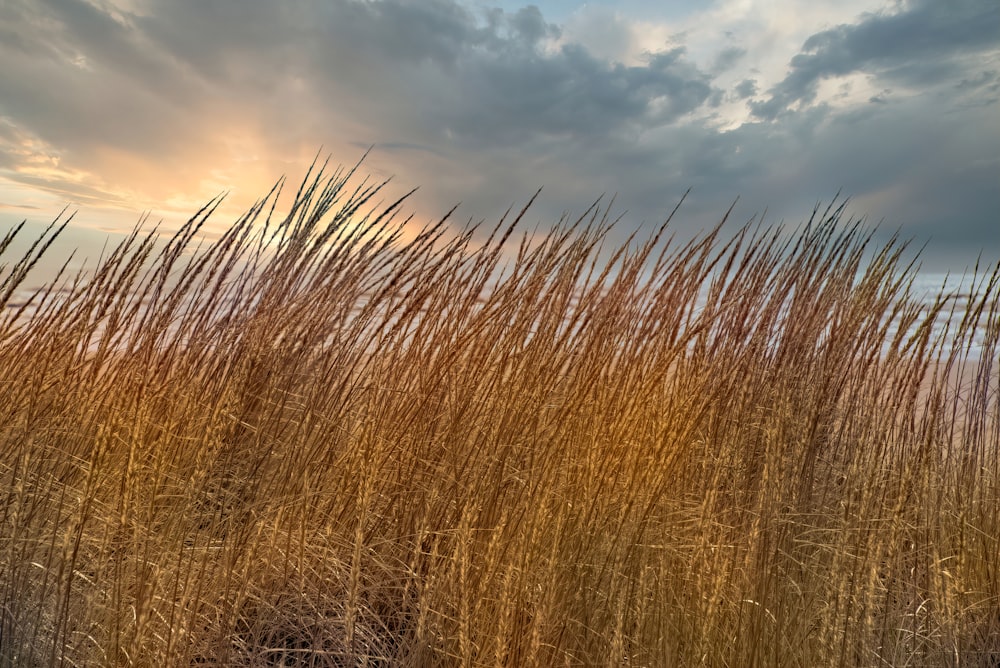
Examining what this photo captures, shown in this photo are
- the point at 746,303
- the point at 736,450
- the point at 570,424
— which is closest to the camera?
the point at 570,424

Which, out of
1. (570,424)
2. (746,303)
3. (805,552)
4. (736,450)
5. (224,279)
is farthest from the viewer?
(746,303)

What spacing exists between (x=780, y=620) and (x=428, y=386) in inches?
45.5

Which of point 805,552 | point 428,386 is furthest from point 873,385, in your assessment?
point 428,386

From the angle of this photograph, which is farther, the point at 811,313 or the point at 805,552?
the point at 811,313

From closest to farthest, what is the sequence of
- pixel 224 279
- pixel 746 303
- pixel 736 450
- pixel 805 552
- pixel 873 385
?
pixel 736 450, pixel 805 552, pixel 224 279, pixel 746 303, pixel 873 385

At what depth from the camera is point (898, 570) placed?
212 cm

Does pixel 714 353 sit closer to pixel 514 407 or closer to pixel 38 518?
pixel 514 407

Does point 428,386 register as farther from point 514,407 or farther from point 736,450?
point 736,450

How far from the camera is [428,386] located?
2.15m

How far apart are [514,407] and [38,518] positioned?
1354 millimetres

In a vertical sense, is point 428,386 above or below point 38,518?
above

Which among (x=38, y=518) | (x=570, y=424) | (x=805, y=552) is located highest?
(x=570, y=424)

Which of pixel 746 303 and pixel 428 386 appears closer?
pixel 428 386

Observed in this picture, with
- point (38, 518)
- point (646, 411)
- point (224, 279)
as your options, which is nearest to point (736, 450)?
point (646, 411)
